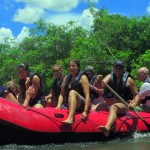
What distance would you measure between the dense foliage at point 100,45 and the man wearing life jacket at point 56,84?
317 inches

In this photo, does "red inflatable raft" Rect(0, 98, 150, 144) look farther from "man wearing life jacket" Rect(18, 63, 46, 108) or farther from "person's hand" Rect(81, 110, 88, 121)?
"man wearing life jacket" Rect(18, 63, 46, 108)

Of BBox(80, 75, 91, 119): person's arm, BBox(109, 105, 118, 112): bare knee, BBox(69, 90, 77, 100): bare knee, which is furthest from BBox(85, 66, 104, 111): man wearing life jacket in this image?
BBox(69, 90, 77, 100): bare knee

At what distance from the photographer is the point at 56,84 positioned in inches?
306

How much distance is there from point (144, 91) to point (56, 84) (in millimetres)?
1837

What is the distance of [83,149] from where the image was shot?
5.22 metres

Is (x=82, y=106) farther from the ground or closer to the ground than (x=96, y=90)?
closer to the ground

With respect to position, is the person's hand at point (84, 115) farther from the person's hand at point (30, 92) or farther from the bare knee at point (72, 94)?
the person's hand at point (30, 92)

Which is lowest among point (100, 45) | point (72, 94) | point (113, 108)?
point (113, 108)

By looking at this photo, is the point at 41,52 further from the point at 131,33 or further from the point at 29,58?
the point at 131,33

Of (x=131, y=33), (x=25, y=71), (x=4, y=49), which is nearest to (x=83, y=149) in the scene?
(x=25, y=71)

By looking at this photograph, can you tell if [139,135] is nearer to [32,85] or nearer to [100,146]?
[100,146]

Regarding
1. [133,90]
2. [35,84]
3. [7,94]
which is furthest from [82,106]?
[7,94]

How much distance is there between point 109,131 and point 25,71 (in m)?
1.86

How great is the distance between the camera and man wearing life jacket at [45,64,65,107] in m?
7.62
